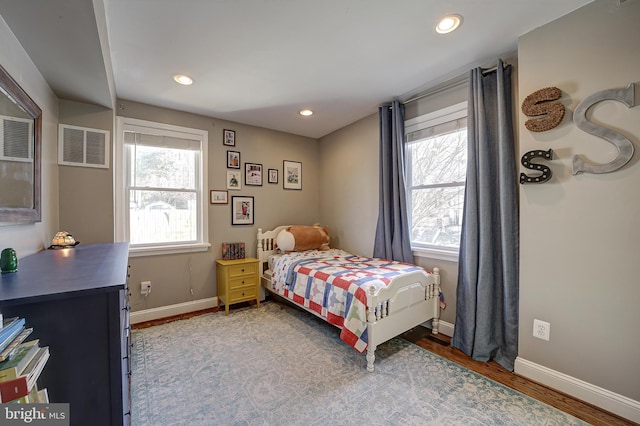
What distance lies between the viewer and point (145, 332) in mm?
2691

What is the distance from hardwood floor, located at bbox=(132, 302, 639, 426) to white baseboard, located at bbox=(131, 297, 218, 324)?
2.39 metres

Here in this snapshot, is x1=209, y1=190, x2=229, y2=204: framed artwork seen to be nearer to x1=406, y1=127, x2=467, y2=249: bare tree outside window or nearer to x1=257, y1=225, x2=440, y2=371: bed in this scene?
x1=257, y1=225, x2=440, y2=371: bed

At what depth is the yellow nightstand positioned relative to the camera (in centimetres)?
314

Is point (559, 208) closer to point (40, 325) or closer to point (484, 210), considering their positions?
point (484, 210)

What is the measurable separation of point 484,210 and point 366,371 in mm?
1615

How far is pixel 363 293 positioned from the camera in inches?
81.4

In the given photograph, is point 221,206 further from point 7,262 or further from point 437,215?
point 437,215

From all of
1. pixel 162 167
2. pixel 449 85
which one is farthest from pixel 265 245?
pixel 449 85

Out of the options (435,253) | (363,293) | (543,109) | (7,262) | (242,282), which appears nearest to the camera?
(7,262)

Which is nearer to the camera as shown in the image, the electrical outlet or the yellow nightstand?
the electrical outlet

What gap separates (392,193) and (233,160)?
2145 mm

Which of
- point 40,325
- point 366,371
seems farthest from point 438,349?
point 40,325

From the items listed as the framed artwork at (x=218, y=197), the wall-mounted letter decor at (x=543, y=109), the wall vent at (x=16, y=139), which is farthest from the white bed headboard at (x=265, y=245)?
the wall-mounted letter decor at (x=543, y=109)

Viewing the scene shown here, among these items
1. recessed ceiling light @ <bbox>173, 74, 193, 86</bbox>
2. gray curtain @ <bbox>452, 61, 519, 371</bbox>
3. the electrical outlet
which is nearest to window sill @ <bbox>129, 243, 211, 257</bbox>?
recessed ceiling light @ <bbox>173, 74, 193, 86</bbox>
